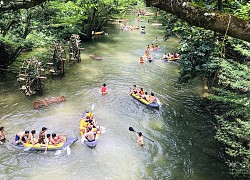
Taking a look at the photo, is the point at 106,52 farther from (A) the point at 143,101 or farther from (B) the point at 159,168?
(B) the point at 159,168

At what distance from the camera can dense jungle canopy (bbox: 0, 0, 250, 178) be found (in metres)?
3.10

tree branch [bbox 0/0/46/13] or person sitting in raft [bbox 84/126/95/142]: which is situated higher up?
tree branch [bbox 0/0/46/13]

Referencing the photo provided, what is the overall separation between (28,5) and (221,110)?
13.1 m

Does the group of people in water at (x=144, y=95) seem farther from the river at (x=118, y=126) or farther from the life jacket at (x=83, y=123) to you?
the life jacket at (x=83, y=123)

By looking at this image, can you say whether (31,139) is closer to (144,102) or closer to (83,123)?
(83,123)

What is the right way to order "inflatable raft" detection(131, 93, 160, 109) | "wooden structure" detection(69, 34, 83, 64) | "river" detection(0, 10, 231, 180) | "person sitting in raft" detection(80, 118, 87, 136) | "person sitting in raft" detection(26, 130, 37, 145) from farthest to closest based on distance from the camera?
"wooden structure" detection(69, 34, 83, 64) < "inflatable raft" detection(131, 93, 160, 109) < "person sitting in raft" detection(80, 118, 87, 136) < "person sitting in raft" detection(26, 130, 37, 145) < "river" detection(0, 10, 231, 180)

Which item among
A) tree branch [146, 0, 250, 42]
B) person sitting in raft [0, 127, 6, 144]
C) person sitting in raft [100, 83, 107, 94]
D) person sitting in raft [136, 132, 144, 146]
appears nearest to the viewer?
tree branch [146, 0, 250, 42]

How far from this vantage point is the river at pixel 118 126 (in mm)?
10000

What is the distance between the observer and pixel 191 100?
643 inches

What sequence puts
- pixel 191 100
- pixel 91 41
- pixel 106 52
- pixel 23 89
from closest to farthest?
pixel 23 89 → pixel 191 100 → pixel 106 52 → pixel 91 41

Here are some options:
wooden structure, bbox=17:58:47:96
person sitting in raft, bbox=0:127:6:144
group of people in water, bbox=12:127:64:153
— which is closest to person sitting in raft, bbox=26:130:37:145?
group of people in water, bbox=12:127:64:153

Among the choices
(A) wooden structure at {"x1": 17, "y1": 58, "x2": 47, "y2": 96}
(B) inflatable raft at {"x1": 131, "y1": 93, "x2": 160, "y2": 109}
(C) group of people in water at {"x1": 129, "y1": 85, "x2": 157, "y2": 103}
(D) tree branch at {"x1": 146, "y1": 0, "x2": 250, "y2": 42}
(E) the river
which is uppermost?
(D) tree branch at {"x1": 146, "y1": 0, "x2": 250, "y2": 42}

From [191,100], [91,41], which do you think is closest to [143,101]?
[191,100]

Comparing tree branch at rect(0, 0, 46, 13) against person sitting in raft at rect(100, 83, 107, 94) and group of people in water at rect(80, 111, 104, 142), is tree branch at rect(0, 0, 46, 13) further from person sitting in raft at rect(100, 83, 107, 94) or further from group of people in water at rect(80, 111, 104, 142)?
person sitting in raft at rect(100, 83, 107, 94)
